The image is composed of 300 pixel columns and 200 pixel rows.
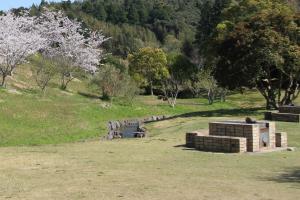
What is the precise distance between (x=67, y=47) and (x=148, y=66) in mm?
10863

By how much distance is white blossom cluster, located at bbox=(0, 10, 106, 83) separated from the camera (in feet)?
162

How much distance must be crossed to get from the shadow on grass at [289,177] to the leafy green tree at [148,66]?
4874 centimetres

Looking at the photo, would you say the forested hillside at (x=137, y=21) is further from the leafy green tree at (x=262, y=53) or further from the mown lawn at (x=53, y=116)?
the leafy green tree at (x=262, y=53)

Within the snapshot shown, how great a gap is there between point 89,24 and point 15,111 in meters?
77.3

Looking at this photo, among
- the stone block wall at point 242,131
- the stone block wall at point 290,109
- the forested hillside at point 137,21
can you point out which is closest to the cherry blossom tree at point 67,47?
the stone block wall at point 290,109

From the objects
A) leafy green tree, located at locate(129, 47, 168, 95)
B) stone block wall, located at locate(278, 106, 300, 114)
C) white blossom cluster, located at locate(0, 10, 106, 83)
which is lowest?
stone block wall, located at locate(278, 106, 300, 114)

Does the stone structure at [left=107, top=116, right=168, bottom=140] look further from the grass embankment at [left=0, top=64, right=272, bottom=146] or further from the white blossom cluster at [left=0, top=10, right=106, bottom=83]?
the white blossom cluster at [left=0, top=10, right=106, bottom=83]

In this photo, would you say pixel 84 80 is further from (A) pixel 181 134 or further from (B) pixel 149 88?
(A) pixel 181 134

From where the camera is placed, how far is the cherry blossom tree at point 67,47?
62.1 m

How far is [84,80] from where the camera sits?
227 feet

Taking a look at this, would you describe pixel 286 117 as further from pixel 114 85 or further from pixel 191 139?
pixel 114 85

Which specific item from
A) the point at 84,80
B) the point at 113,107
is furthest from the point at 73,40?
the point at 113,107

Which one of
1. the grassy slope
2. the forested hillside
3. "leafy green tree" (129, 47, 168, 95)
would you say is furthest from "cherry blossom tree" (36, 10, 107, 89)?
the forested hillside

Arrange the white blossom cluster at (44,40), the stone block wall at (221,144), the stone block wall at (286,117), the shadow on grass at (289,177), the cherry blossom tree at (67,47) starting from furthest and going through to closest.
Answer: the cherry blossom tree at (67,47) → the white blossom cluster at (44,40) → the stone block wall at (286,117) → the stone block wall at (221,144) → the shadow on grass at (289,177)
